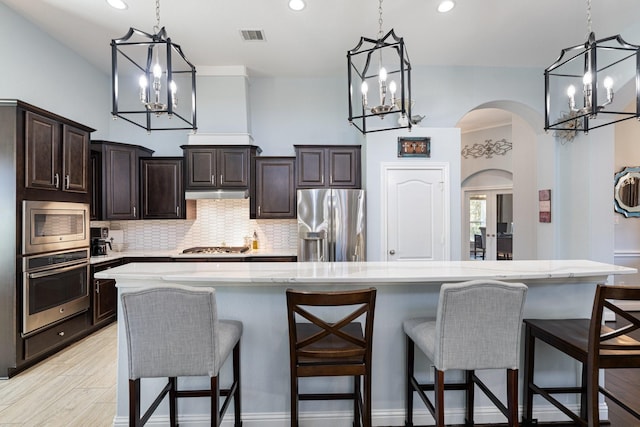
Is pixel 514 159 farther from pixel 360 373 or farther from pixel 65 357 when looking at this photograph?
pixel 65 357

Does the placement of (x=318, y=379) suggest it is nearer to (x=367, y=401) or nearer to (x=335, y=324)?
(x=367, y=401)

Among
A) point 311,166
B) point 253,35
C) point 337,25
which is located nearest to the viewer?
point 337,25

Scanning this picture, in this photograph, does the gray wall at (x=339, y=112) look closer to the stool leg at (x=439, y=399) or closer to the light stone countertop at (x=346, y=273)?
the light stone countertop at (x=346, y=273)

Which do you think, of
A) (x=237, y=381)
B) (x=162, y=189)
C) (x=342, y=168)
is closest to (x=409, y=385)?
(x=237, y=381)

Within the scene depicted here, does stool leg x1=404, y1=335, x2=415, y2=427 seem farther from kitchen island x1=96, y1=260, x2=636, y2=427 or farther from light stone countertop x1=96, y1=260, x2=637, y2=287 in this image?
light stone countertop x1=96, y1=260, x2=637, y2=287

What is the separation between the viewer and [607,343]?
178 centimetres

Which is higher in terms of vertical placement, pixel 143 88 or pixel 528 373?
pixel 143 88

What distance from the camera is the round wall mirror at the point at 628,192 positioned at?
490 cm

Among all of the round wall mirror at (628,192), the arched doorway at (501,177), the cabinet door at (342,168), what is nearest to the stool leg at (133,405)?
the cabinet door at (342,168)

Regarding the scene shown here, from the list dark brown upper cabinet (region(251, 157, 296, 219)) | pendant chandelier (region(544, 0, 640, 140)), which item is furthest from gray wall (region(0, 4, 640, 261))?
dark brown upper cabinet (region(251, 157, 296, 219))

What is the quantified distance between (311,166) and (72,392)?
333cm

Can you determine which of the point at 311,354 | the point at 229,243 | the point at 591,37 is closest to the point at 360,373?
the point at 311,354

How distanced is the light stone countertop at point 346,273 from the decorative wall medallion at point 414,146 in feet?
6.98

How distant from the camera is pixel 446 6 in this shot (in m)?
3.11
